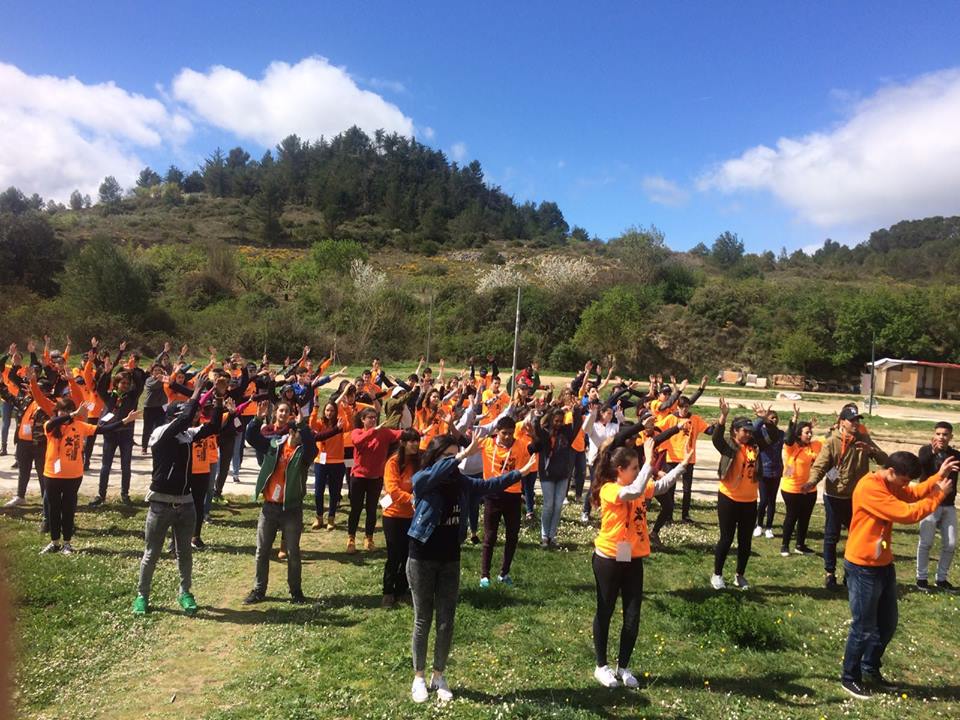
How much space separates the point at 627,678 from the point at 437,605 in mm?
1714

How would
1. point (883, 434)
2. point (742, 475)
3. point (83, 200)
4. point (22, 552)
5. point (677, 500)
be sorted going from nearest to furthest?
1. point (742, 475)
2. point (22, 552)
3. point (677, 500)
4. point (883, 434)
5. point (83, 200)

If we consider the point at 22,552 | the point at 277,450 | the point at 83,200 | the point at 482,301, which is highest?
the point at 83,200

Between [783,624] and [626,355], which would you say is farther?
[626,355]

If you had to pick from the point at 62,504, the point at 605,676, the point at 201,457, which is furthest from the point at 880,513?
the point at 62,504

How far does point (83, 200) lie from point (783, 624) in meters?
140

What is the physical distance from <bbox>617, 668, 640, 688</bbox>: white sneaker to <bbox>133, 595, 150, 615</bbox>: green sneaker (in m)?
4.65

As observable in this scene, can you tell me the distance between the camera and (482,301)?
5688 centimetres

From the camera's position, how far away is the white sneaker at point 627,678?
204 inches

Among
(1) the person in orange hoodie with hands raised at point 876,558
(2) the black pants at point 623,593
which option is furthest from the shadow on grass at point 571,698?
(1) the person in orange hoodie with hands raised at point 876,558

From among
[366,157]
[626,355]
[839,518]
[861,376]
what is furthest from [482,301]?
[366,157]

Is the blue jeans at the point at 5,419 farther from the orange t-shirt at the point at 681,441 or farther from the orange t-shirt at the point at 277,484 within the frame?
the orange t-shirt at the point at 681,441

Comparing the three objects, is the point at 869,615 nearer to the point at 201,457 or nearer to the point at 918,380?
the point at 201,457

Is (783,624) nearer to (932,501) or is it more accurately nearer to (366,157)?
(932,501)

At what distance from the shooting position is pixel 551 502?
28.2 ft
